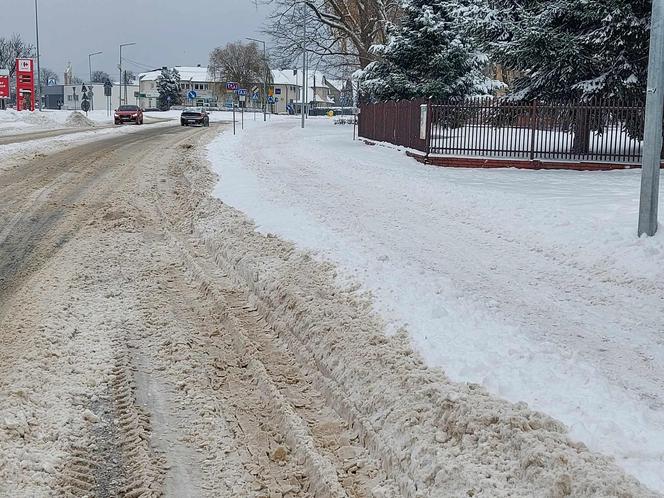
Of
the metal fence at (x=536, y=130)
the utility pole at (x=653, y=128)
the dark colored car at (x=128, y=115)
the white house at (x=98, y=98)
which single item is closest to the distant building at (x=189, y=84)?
the white house at (x=98, y=98)

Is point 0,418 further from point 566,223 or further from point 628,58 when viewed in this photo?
point 628,58

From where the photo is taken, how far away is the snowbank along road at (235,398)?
3971 millimetres

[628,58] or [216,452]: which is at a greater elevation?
[628,58]

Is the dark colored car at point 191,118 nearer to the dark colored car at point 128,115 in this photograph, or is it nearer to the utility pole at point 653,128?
the dark colored car at point 128,115

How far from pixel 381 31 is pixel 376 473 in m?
43.5

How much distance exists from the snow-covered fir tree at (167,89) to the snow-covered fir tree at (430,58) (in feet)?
319

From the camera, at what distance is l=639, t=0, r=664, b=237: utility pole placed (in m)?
9.08

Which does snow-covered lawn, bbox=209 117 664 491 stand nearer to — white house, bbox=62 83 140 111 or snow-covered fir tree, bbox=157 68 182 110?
snow-covered fir tree, bbox=157 68 182 110

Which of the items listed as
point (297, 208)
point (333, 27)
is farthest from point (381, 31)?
point (297, 208)

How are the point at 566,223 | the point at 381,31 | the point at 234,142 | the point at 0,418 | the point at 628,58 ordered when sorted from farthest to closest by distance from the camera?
the point at 381,31 < the point at 234,142 < the point at 628,58 < the point at 566,223 < the point at 0,418

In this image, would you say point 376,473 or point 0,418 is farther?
point 0,418

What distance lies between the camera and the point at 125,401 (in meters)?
5.11

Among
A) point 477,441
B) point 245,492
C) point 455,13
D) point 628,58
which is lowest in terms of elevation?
point 245,492

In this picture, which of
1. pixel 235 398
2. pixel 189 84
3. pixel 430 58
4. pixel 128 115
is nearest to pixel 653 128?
pixel 235 398
